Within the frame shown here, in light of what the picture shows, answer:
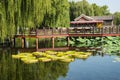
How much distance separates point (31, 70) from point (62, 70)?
220 centimetres

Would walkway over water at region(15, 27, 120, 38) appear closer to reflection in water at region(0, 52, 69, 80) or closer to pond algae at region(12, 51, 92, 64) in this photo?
pond algae at region(12, 51, 92, 64)

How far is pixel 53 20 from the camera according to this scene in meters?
41.2

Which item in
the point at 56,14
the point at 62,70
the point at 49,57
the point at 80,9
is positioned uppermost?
the point at 80,9

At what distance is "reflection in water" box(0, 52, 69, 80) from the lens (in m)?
19.4

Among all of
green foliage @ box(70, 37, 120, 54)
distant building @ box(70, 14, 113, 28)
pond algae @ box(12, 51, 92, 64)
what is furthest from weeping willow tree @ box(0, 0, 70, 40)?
distant building @ box(70, 14, 113, 28)

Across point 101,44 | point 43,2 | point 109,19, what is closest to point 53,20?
point 101,44

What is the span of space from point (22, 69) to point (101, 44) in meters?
18.8

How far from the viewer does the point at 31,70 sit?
21.5 metres

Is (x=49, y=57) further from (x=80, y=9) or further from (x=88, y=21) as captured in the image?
(x=80, y=9)

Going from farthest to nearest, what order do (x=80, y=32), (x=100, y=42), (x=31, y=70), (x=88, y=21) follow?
(x=88, y=21) < (x=100, y=42) < (x=80, y=32) < (x=31, y=70)

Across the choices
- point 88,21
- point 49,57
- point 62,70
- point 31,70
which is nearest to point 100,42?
point 49,57

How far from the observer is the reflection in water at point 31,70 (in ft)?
63.8

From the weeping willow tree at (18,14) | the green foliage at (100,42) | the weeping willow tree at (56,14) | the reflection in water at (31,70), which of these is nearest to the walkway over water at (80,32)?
the green foliage at (100,42)

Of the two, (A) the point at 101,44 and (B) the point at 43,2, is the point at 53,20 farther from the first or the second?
(B) the point at 43,2
